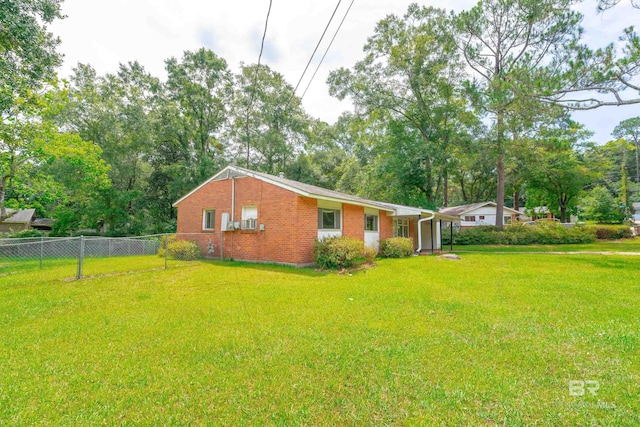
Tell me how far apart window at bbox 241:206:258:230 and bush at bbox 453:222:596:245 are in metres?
16.8

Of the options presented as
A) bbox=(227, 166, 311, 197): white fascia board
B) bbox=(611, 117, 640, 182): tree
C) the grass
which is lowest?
the grass

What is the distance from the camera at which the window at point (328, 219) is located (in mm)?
10938

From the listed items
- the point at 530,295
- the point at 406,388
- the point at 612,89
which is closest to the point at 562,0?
the point at 612,89

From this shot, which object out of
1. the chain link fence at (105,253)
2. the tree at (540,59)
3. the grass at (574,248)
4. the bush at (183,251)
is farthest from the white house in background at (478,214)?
the bush at (183,251)

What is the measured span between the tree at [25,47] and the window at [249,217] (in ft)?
30.3

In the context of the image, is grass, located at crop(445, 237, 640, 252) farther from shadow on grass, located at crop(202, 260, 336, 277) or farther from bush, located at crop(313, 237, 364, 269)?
shadow on grass, located at crop(202, 260, 336, 277)

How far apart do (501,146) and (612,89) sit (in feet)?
30.6

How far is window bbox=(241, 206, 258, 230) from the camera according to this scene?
436 inches

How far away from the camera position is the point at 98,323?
166 inches

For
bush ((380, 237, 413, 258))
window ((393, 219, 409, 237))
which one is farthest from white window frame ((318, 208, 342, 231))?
window ((393, 219, 409, 237))

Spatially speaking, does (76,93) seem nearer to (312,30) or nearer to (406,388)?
(312,30)

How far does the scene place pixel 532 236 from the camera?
63.8 feet

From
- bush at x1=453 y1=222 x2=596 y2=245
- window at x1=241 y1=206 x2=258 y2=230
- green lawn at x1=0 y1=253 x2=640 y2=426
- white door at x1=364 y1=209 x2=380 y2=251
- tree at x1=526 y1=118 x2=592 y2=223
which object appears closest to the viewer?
green lawn at x1=0 y1=253 x2=640 y2=426

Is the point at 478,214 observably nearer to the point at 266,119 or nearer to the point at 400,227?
the point at 400,227
